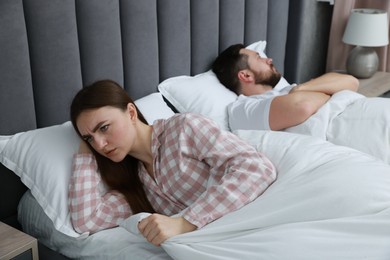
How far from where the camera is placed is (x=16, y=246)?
1.24 meters

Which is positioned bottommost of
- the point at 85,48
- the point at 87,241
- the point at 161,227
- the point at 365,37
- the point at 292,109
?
the point at 87,241

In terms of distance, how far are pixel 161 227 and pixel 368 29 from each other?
6.79 feet

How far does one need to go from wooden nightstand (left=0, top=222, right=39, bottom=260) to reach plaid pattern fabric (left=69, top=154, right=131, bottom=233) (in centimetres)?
13

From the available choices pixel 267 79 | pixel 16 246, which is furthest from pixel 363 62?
pixel 16 246

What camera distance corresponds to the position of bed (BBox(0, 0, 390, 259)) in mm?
1107

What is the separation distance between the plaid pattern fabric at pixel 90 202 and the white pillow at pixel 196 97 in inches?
24.7

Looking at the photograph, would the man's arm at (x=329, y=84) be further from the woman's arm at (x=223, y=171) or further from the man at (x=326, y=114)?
the woman's arm at (x=223, y=171)

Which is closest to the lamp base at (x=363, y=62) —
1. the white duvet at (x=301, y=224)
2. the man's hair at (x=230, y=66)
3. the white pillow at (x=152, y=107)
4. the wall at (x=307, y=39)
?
the wall at (x=307, y=39)

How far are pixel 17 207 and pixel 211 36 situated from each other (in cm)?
110

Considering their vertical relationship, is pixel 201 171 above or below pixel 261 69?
below

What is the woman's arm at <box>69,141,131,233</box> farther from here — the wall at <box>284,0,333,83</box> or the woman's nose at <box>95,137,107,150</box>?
the wall at <box>284,0,333,83</box>

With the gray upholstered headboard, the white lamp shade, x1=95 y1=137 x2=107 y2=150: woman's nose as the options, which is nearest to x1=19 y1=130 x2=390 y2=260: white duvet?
x1=95 y1=137 x2=107 y2=150: woman's nose

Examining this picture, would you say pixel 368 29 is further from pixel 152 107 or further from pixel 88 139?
pixel 88 139

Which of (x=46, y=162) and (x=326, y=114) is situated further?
(x=326, y=114)
